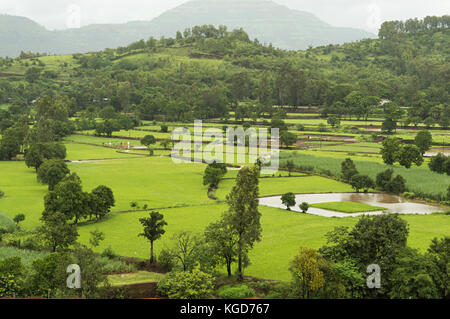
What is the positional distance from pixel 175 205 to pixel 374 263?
26.8 metres

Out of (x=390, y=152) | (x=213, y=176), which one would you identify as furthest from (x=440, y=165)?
(x=213, y=176)

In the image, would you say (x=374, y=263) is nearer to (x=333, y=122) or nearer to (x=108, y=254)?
(x=108, y=254)

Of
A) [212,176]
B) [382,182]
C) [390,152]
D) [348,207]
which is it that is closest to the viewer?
[348,207]

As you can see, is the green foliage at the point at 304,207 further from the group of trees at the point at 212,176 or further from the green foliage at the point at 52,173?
the green foliage at the point at 52,173

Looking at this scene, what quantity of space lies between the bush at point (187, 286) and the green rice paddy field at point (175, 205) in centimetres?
560

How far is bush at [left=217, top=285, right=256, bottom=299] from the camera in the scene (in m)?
27.1

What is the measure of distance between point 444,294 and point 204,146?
71714 millimetres

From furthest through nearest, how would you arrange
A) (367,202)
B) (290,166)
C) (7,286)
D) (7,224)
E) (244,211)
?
(290,166)
(367,202)
(7,224)
(244,211)
(7,286)

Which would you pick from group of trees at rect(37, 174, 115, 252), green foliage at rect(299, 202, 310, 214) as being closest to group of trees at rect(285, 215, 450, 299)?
green foliage at rect(299, 202, 310, 214)

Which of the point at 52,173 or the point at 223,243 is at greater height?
the point at 52,173

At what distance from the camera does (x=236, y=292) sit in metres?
27.4

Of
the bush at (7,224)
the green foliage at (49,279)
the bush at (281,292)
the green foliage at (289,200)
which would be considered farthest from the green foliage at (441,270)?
the bush at (7,224)

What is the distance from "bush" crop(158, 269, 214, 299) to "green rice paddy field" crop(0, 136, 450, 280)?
560 cm

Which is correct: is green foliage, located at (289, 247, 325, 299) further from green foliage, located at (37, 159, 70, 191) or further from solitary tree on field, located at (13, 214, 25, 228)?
green foliage, located at (37, 159, 70, 191)
